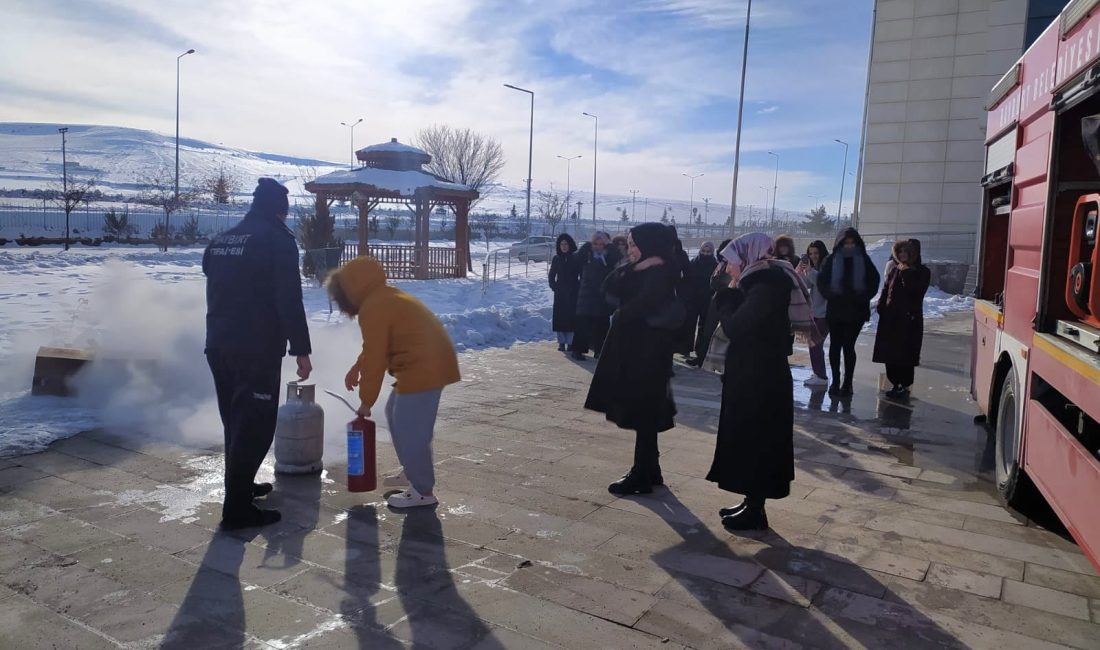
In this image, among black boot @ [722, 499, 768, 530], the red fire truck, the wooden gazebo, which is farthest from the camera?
the wooden gazebo

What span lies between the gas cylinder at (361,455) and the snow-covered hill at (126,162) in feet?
340

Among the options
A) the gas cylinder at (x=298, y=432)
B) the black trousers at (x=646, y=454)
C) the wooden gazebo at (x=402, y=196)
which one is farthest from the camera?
the wooden gazebo at (x=402, y=196)

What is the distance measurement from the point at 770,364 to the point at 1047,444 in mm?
1445

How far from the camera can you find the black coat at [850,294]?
8367 millimetres

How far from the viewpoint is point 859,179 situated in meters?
30.9

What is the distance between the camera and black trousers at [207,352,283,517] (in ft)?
14.6

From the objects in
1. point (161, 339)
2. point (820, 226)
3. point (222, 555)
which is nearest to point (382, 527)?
point (222, 555)

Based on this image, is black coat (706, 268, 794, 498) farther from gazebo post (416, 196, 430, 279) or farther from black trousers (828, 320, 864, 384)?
gazebo post (416, 196, 430, 279)

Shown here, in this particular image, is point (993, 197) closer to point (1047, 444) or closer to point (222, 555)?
point (1047, 444)

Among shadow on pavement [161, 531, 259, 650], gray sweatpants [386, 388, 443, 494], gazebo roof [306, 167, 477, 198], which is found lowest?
shadow on pavement [161, 531, 259, 650]

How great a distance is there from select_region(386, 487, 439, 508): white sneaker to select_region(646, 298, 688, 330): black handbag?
1783mm

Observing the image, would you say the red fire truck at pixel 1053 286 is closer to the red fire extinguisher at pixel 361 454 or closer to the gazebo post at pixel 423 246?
the red fire extinguisher at pixel 361 454

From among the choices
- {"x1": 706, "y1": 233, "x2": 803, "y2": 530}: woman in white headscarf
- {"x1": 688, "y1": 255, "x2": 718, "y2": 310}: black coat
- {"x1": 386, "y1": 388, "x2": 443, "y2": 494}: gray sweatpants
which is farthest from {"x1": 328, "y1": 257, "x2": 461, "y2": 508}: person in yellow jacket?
{"x1": 688, "y1": 255, "x2": 718, "y2": 310}: black coat

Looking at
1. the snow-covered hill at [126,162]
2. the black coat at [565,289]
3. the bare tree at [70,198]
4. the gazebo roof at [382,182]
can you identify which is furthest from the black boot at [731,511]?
the snow-covered hill at [126,162]
